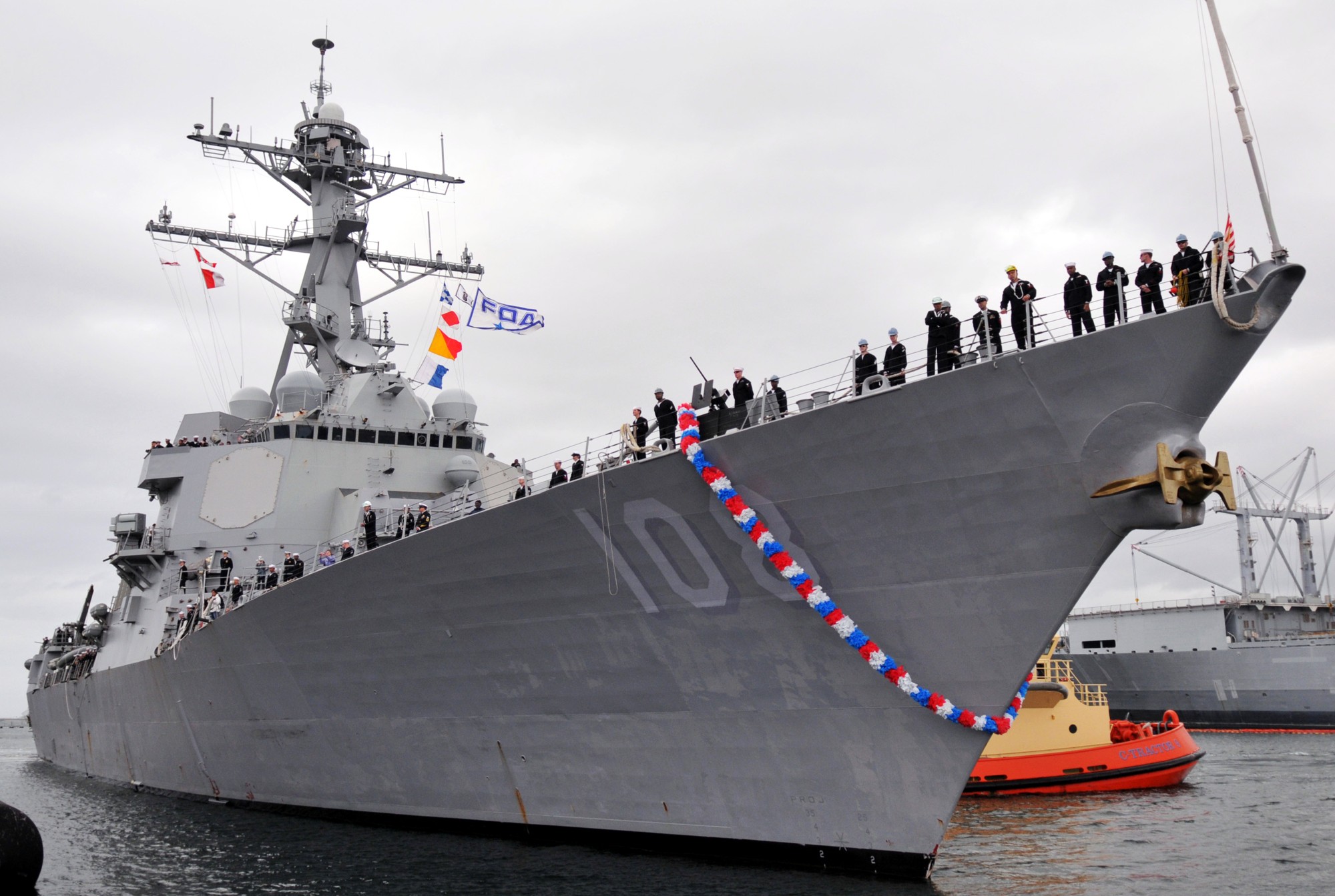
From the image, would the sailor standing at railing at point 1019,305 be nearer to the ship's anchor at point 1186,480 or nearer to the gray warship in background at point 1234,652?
the ship's anchor at point 1186,480

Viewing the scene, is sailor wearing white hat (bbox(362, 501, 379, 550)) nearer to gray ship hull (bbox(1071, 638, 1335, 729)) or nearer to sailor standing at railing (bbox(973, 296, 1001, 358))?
sailor standing at railing (bbox(973, 296, 1001, 358))

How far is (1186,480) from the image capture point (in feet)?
25.1

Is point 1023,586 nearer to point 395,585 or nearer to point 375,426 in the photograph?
point 395,585

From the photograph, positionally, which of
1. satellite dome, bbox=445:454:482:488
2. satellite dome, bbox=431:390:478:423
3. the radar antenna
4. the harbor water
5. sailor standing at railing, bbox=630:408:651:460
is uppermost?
the radar antenna

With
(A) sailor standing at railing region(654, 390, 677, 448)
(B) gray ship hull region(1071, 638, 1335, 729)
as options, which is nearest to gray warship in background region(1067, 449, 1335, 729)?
(B) gray ship hull region(1071, 638, 1335, 729)

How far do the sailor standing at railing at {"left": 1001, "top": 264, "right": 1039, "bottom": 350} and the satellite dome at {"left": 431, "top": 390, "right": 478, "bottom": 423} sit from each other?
11885mm

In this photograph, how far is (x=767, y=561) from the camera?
914cm

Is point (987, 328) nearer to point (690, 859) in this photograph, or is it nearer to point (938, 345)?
point (938, 345)

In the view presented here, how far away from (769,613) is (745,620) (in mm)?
269

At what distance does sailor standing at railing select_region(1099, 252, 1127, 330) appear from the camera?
7910 millimetres

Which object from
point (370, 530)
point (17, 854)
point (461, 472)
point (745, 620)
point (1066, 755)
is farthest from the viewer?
point (1066, 755)

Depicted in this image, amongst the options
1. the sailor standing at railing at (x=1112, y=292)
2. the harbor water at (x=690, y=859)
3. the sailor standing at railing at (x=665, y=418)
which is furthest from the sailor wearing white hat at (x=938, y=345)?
the harbor water at (x=690, y=859)

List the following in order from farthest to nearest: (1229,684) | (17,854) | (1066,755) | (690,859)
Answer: (1229,684) < (1066,755) < (17,854) < (690,859)

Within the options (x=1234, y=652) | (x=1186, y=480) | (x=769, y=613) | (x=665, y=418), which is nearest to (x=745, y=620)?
(x=769, y=613)
